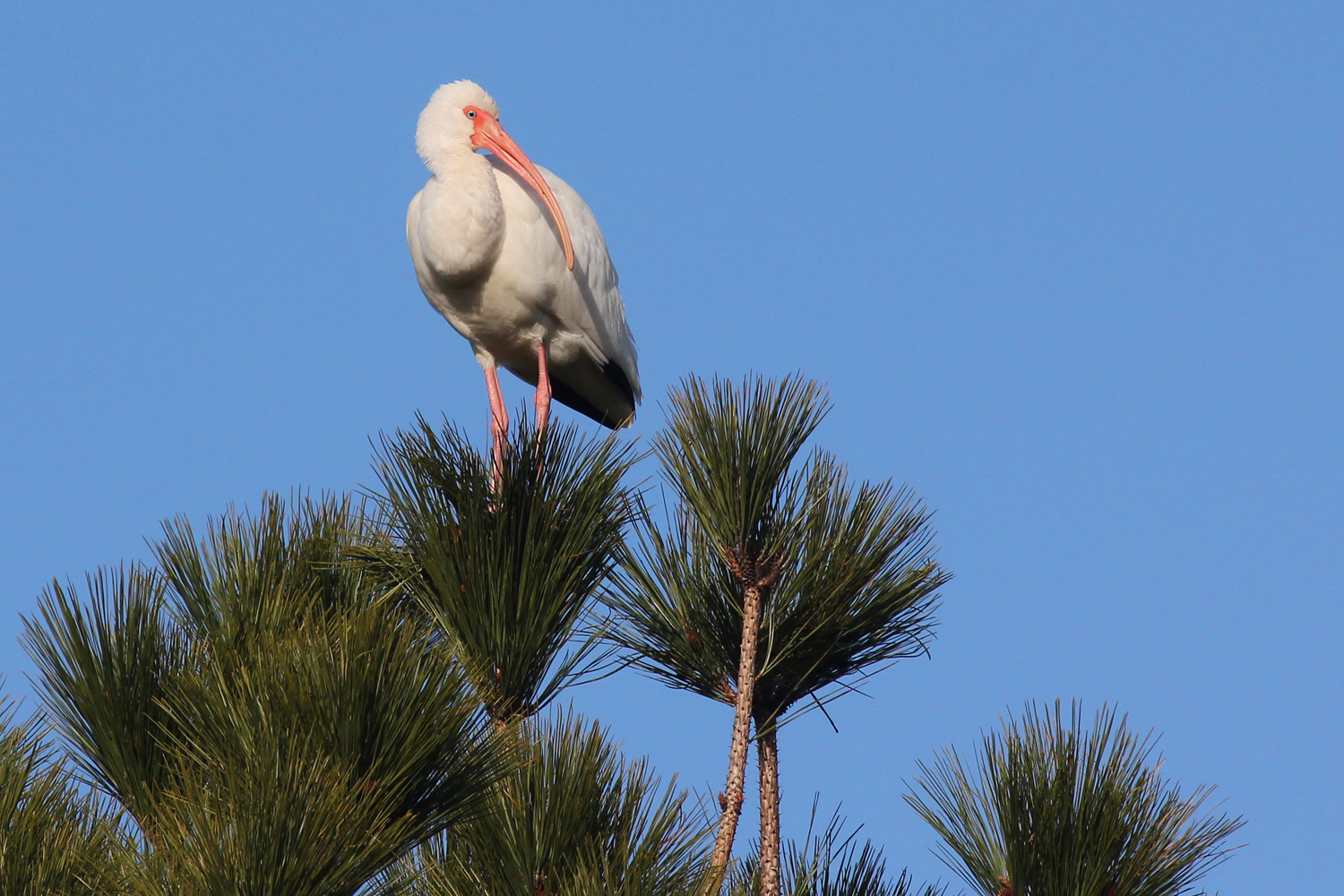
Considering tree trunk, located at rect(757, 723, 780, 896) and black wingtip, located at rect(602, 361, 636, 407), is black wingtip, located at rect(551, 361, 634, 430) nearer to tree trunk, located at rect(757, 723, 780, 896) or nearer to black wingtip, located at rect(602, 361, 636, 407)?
black wingtip, located at rect(602, 361, 636, 407)

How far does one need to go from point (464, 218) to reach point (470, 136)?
53 cm

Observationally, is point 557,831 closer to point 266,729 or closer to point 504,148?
point 266,729

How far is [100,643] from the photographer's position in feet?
14.4

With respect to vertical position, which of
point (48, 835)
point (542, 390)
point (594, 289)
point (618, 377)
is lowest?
point (48, 835)

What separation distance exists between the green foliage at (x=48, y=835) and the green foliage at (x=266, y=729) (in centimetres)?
13

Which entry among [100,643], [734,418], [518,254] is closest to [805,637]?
[734,418]

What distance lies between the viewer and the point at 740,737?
13.2 feet

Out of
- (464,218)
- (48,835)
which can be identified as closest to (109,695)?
(48,835)

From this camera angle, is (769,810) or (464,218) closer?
(769,810)

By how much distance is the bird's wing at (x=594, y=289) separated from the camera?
7594mm

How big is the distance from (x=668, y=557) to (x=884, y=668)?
2.18 ft

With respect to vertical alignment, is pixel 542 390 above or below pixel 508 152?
below

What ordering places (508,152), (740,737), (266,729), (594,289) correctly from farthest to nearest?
(594,289) → (508,152) → (740,737) → (266,729)

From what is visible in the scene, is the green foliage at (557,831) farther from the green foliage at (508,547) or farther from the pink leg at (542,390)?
the pink leg at (542,390)
